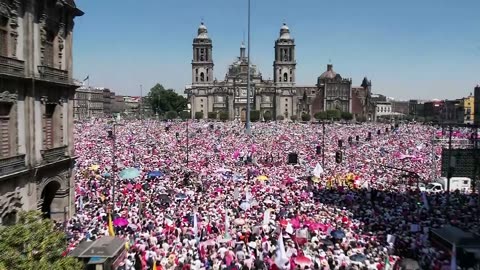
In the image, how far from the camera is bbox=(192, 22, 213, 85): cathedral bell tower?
457 feet

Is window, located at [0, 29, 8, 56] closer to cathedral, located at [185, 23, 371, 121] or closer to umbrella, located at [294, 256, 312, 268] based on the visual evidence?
umbrella, located at [294, 256, 312, 268]

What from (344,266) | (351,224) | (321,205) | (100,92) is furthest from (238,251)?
(100,92)

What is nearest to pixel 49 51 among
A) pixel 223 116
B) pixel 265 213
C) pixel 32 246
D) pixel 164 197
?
pixel 32 246

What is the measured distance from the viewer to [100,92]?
19012cm

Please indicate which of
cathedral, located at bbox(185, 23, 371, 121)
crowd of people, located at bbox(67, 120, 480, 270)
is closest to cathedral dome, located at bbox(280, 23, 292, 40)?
cathedral, located at bbox(185, 23, 371, 121)

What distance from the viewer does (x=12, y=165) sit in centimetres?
1332

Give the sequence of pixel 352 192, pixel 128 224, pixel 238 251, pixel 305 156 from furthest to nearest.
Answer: pixel 305 156 < pixel 352 192 < pixel 128 224 < pixel 238 251

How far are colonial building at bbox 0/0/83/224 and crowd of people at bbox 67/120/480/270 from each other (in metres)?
2.37

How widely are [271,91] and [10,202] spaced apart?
126 metres

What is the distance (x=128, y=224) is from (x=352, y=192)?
41.6ft

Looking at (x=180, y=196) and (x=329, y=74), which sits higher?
(x=329, y=74)

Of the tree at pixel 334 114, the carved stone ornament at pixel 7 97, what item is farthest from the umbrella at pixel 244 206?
the tree at pixel 334 114

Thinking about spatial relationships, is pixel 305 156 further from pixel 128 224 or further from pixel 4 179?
pixel 4 179

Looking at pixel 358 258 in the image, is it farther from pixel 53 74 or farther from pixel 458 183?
pixel 458 183
